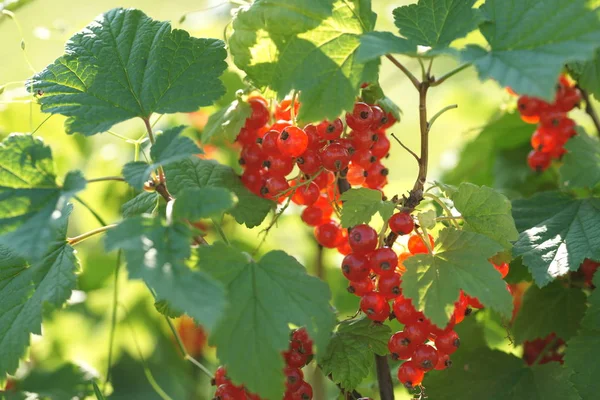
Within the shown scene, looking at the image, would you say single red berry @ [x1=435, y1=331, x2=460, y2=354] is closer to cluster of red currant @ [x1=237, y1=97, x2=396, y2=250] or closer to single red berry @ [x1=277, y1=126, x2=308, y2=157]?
cluster of red currant @ [x1=237, y1=97, x2=396, y2=250]

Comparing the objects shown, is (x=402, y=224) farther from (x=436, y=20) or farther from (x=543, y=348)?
(x=543, y=348)

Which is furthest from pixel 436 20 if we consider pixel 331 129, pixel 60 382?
pixel 60 382

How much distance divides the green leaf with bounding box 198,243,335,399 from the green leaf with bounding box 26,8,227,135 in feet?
1.00

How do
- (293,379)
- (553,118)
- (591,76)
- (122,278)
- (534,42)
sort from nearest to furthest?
1. (534,42)
2. (293,379)
3. (591,76)
4. (553,118)
5. (122,278)

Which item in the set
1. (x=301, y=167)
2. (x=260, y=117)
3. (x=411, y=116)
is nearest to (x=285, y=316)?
(x=301, y=167)

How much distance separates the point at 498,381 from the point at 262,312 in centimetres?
61

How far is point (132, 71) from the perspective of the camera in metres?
1.19

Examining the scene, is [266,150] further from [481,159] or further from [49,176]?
[481,159]

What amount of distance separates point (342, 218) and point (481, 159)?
89cm

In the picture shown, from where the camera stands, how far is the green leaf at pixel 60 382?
1500mm

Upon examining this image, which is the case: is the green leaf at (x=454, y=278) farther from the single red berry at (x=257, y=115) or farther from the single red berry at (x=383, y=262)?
the single red berry at (x=257, y=115)

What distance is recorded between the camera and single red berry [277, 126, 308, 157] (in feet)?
3.71

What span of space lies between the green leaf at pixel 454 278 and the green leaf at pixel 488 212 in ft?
0.21

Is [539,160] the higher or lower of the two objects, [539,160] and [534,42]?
the lower
